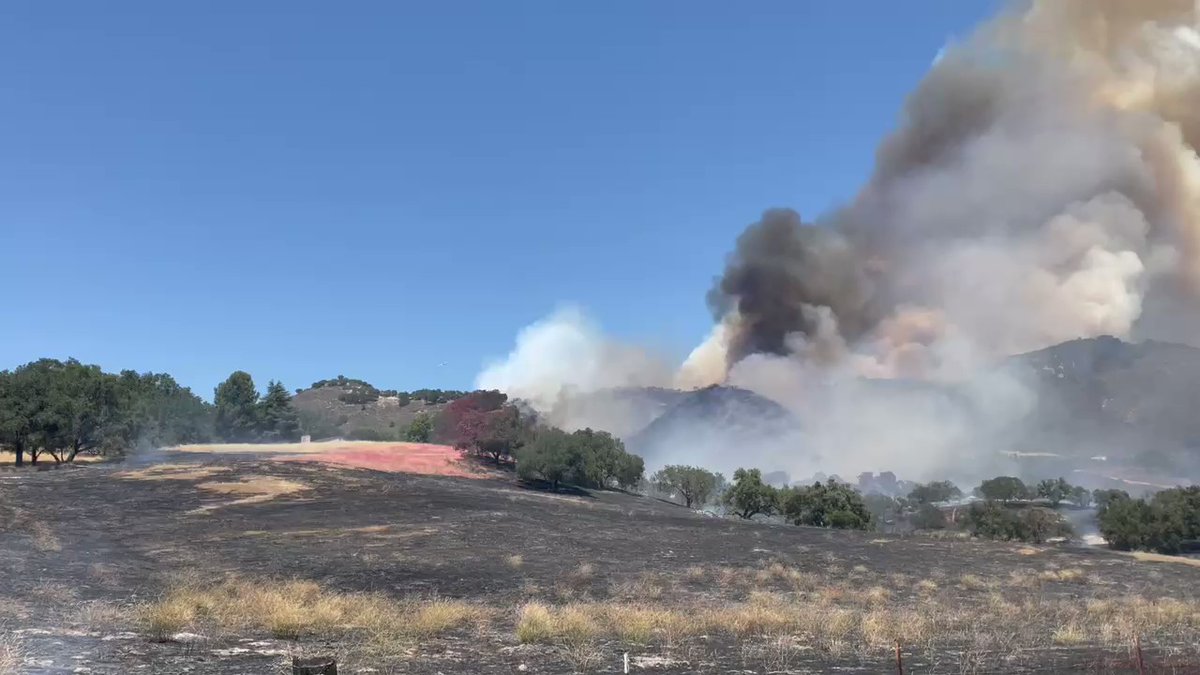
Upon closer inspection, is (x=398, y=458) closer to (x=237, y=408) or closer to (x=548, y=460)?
(x=548, y=460)

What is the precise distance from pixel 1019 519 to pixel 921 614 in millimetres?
48351

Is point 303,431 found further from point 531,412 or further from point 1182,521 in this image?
point 1182,521

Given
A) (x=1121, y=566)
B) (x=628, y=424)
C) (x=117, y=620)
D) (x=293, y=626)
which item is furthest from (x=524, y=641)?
(x=628, y=424)

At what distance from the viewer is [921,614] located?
813 inches

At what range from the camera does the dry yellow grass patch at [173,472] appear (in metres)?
45.0

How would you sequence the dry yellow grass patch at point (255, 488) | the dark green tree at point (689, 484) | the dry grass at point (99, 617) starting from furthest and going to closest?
1. the dark green tree at point (689, 484)
2. the dry yellow grass patch at point (255, 488)
3. the dry grass at point (99, 617)

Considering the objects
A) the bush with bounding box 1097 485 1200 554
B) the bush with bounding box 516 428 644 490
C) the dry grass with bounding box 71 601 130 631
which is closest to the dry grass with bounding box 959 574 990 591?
the dry grass with bounding box 71 601 130 631

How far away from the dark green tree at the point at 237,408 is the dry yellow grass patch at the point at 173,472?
50.8m

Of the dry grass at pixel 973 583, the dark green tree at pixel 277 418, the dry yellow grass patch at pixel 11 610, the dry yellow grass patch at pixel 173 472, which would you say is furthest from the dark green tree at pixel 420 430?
the dry yellow grass patch at pixel 11 610

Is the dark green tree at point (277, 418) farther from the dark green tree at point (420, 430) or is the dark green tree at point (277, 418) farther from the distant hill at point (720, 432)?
the distant hill at point (720, 432)

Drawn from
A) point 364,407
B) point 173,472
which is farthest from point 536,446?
point 364,407

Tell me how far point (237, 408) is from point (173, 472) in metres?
56.5

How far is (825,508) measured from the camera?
57.8 meters

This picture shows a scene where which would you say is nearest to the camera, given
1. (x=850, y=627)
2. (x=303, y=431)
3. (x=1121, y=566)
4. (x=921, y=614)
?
(x=850, y=627)
